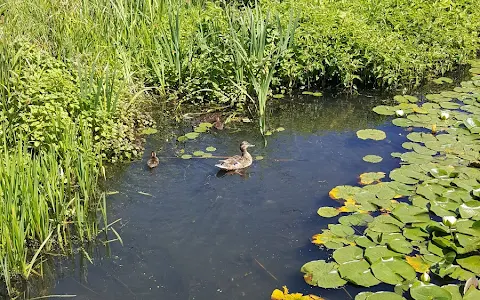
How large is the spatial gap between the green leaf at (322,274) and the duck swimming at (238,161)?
65.4 inches

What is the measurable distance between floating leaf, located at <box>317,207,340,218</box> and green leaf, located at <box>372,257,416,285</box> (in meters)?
0.81

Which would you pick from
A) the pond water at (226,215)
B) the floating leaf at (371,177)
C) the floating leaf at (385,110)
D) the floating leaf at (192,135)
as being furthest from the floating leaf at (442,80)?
the floating leaf at (192,135)

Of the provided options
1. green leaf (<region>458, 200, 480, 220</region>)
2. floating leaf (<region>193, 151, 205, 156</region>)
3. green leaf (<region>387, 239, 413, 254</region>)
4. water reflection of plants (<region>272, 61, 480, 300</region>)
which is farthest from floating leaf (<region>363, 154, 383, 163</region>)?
floating leaf (<region>193, 151, 205, 156</region>)

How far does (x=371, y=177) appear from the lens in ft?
18.9

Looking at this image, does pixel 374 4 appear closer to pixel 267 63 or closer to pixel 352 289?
pixel 267 63

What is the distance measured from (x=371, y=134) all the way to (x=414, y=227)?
1.99 metres

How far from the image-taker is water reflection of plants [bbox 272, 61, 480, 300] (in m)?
4.36

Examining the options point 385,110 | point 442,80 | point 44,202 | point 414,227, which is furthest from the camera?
point 442,80

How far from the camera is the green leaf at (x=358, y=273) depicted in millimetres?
4332

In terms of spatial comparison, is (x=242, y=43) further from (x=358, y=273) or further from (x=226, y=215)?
(x=358, y=273)

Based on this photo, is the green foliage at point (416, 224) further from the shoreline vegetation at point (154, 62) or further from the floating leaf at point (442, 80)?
the floating leaf at point (442, 80)

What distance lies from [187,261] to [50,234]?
1140 millimetres

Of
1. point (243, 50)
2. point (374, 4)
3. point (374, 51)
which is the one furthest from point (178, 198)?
point (374, 4)

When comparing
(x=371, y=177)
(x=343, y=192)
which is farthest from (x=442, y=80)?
(x=343, y=192)
